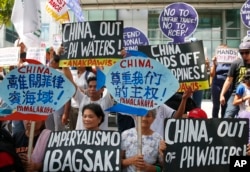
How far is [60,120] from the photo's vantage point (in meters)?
5.66

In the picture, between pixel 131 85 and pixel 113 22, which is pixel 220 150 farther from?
pixel 113 22

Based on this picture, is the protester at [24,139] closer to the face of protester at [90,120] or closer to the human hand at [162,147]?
the face of protester at [90,120]

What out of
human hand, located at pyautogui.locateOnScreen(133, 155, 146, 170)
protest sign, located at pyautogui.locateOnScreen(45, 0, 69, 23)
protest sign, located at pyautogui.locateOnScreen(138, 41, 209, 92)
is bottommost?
human hand, located at pyautogui.locateOnScreen(133, 155, 146, 170)

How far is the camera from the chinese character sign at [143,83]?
3.76 m

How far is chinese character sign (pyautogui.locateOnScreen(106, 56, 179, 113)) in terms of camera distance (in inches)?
148

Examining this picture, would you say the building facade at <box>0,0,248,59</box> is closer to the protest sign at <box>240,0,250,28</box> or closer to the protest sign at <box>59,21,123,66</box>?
the protest sign at <box>240,0,250,28</box>

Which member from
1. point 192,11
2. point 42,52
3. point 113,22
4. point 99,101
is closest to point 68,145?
point 99,101

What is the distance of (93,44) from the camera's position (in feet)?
16.1

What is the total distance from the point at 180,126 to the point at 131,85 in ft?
1.84

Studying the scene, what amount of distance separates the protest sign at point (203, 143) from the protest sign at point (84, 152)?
46 centimetres

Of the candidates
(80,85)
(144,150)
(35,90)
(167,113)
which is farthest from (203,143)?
(80,85)

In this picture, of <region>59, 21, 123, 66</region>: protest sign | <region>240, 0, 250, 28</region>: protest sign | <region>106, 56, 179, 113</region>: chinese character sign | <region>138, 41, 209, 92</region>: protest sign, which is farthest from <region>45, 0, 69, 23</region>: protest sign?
<region>106, 56, 179, 113</region>: chinese character sign

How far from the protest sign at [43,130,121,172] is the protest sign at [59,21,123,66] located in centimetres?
127

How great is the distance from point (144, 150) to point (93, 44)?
160 cm
